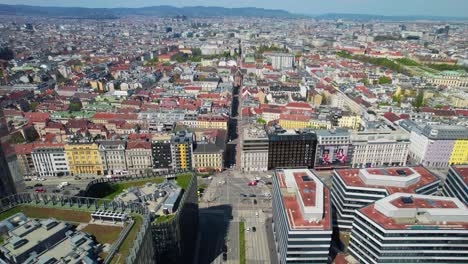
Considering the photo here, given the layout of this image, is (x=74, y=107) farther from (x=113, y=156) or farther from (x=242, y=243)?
(x=242, y=243)

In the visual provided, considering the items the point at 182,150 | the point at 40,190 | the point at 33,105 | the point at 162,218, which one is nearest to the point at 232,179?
the point at 182,150

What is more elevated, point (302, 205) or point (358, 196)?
point (302, 205)

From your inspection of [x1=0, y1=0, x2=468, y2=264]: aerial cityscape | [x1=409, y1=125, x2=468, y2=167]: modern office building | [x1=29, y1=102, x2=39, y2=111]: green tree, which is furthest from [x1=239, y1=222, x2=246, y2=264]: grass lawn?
[x1=29, y1=102, x2=39, y2=111]: green tree

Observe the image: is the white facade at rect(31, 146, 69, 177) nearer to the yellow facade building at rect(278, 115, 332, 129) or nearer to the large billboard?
the yellow facade building at rect(278, 115, 332, 129)

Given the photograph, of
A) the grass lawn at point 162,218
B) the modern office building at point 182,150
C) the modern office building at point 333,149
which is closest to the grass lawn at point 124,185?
the grass lawn at point 162,218

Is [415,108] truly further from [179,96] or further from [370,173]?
[179,96]

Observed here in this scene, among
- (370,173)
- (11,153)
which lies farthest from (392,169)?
(11,153)

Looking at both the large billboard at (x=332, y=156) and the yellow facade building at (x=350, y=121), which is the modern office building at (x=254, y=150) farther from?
the yellow facade building at (x=350, y=121)
